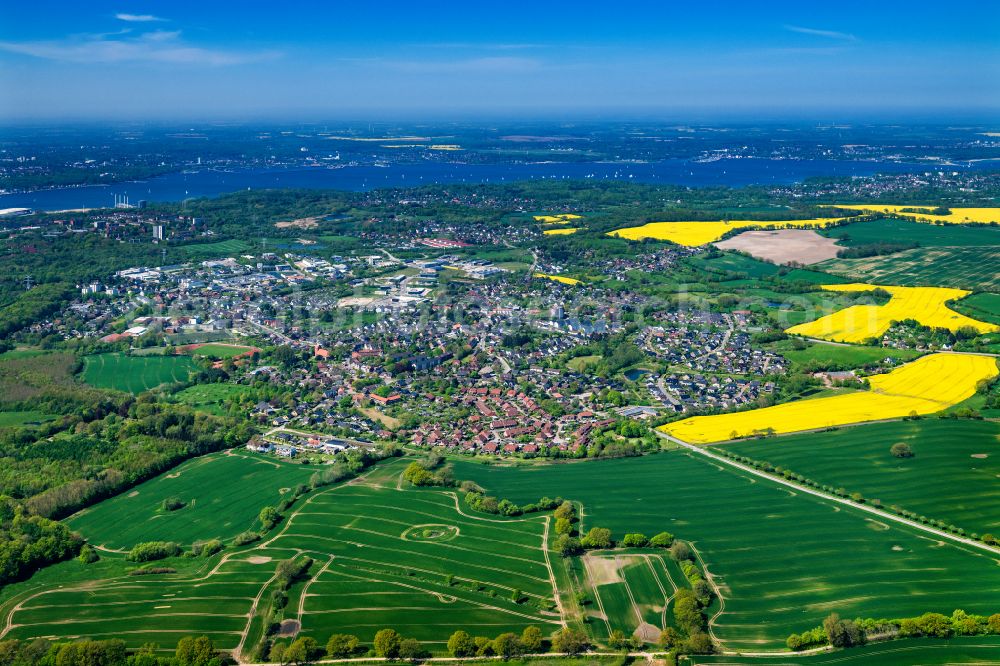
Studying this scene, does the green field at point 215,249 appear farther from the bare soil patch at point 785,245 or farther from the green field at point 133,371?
the bare soil patch at point 785,245

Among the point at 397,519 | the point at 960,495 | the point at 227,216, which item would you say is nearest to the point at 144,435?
the point at 397,519

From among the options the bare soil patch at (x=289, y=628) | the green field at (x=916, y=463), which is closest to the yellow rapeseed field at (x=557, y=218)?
the green field at (x=916, y=463)

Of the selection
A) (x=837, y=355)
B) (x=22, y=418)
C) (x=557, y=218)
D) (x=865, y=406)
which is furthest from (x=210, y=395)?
(x=557, y=218)

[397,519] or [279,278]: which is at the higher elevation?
[279,278]

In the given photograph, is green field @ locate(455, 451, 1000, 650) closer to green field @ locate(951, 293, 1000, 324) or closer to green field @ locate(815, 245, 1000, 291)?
green field @ locate(951, 293, 1000, 324)

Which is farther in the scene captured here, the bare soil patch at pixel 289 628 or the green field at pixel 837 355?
the green field at pixel 837 355

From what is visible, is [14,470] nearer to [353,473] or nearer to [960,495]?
[353,473]

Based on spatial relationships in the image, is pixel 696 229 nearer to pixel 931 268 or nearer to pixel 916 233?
pixel 916 233
